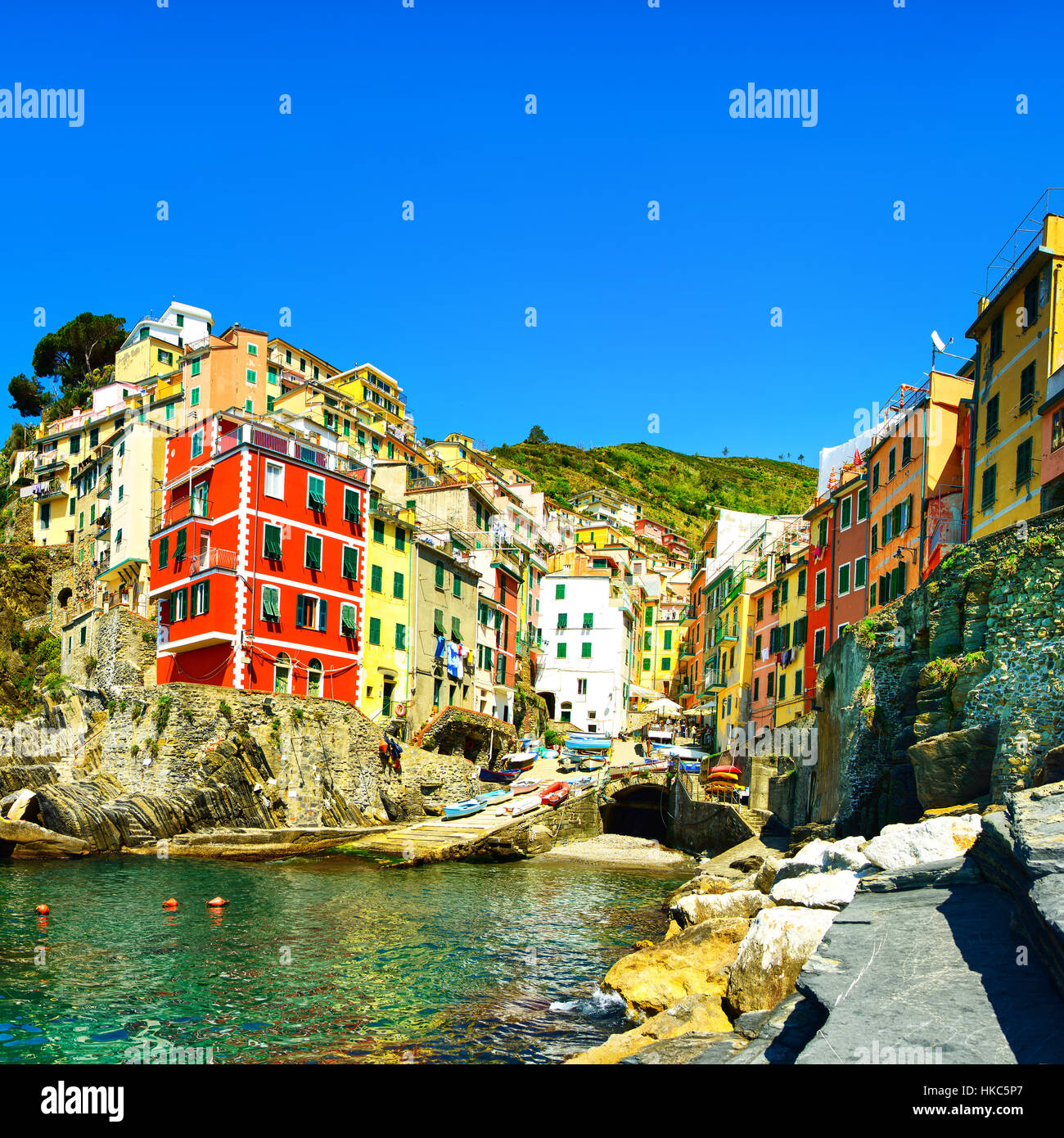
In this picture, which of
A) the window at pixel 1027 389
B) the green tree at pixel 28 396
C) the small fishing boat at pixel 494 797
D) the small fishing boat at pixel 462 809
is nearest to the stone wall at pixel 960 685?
the window at pixel 1027 389

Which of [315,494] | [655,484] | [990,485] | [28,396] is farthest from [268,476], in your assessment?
[655,484]

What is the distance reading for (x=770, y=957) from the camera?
Result: 14094 mm

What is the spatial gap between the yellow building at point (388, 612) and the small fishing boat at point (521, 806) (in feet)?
32.4

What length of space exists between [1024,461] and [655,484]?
151374 millimetres

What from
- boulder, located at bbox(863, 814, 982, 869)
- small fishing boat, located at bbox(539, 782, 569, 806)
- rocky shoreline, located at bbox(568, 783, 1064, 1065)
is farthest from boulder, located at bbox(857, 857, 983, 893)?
small fishing boat, located at bbox(539, 782, 569, 806)

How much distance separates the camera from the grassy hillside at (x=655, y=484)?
527ft

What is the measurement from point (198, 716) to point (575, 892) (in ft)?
69.2

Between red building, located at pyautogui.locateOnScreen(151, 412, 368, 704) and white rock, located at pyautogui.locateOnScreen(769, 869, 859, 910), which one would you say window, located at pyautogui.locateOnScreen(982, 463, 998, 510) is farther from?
red building, located at pyautogui.locateOnScreen(151, 412, 368, 704)

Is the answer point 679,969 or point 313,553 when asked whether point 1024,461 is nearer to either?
point 679,969

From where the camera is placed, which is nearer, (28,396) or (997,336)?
(997,336)

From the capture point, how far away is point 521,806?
168 feet

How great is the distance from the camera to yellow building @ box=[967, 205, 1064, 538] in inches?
1271

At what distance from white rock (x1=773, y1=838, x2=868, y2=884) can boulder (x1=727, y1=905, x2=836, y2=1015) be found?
3.66 metres
